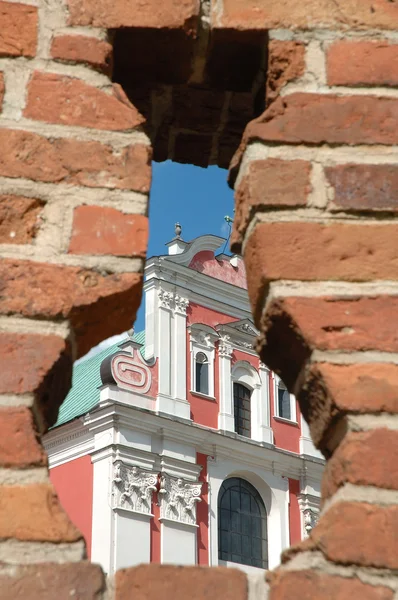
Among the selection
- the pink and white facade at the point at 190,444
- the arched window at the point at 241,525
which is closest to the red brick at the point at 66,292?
the pink and white facade at the point at 190,444

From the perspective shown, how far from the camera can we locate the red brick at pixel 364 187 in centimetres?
147

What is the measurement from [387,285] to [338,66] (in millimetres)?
432

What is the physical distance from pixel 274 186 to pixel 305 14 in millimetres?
376

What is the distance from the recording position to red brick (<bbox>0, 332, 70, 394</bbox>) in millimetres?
1312

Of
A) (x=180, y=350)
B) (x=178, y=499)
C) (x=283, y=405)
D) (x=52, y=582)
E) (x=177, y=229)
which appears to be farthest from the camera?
(x=177, y=229)

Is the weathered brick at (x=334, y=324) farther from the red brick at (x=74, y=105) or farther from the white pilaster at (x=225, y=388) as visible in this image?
the white pilaster at (x=225, y=388)

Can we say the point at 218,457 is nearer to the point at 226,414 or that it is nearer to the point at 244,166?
the point at 226,414

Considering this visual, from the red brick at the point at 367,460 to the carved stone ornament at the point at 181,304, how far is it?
48.8ft

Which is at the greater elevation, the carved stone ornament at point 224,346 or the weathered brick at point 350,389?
the carved stone ornament at point 224,346

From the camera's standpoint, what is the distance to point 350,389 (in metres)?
1.33

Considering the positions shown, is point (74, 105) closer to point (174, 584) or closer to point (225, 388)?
point (174, 584)

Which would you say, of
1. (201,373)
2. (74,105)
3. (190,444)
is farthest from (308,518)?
(74,105)

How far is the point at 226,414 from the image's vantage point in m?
15.8

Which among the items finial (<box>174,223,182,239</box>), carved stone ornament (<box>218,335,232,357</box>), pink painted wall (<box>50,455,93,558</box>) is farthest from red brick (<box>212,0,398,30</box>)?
finial (<box>174,223,182,239</box>)
